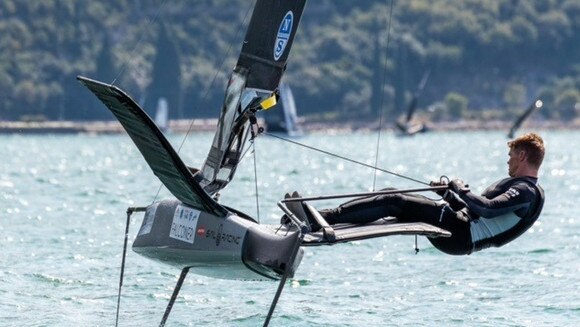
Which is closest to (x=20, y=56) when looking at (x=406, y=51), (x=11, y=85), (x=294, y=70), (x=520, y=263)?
(x=11, y=85)

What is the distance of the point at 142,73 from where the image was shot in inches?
4112

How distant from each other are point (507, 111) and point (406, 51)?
9.57 m

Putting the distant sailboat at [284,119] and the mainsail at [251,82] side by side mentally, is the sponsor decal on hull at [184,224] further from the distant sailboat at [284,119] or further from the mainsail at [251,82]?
the distant sailboat at [284,119]

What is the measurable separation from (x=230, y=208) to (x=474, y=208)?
1333 millimetres

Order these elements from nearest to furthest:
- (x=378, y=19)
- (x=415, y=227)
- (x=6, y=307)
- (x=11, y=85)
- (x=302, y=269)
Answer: (x=415, y=227)
(x=6, y=307)
(x=302, y=269)
(x=11, y=85)
(x=378, y=19)

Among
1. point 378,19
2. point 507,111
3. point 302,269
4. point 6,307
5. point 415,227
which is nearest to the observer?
point 415,227

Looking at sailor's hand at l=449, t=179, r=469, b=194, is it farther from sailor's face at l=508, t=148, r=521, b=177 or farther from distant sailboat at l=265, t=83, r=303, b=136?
distant sailboat at l=265, t=83, r=303, b=136

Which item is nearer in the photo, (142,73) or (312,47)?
(142,73)

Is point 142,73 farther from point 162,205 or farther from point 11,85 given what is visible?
point 162,205

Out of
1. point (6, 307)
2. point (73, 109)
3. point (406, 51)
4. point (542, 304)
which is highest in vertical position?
point (542, 304)

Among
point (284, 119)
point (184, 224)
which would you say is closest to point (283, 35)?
point (184, 224)

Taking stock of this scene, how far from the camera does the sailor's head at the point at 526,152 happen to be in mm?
8289

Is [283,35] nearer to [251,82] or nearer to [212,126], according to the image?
[251,82]

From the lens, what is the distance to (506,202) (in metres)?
8.28
